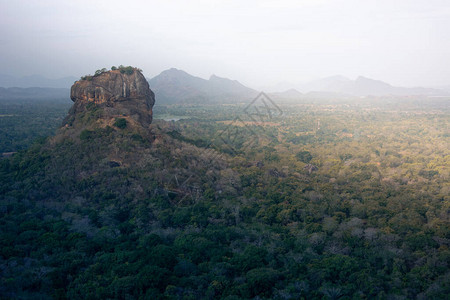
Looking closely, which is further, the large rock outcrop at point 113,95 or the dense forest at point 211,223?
the large rock outcrop at point 113,95

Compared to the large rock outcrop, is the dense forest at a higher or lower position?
lower

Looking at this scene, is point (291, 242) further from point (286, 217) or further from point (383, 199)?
point (383, 199)

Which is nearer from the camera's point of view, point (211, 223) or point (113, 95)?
point (211, 223)

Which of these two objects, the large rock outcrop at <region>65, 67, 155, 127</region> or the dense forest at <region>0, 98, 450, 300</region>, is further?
the large rock outcrop at <region>65, 67, 155, 127</region>

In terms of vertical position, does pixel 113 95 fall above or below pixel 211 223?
above

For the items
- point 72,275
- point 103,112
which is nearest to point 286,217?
point 72,275
